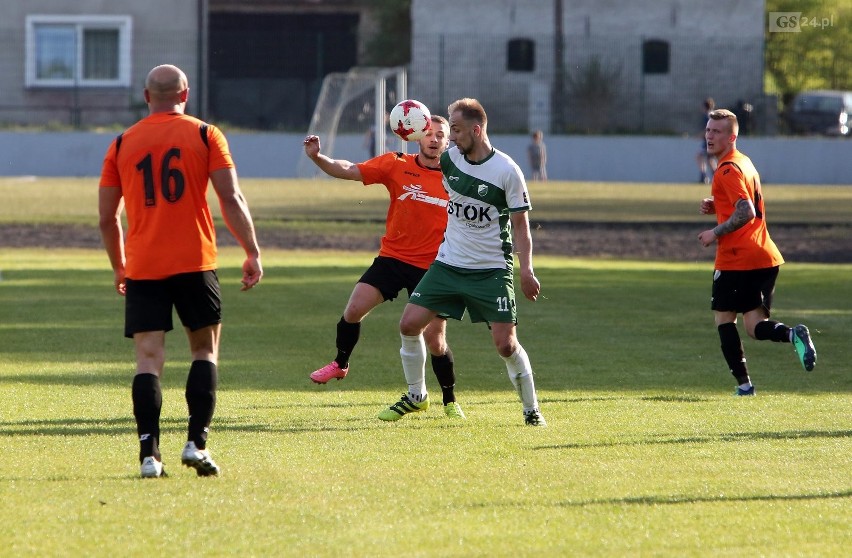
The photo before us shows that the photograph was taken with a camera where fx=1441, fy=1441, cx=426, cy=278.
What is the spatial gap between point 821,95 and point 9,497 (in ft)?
149

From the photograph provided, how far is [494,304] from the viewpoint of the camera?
8.37m

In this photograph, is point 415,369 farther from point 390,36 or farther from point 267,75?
point 390,36

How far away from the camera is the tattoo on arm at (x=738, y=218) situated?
9711 millimetres

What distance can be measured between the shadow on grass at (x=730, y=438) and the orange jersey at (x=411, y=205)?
2.07 metres

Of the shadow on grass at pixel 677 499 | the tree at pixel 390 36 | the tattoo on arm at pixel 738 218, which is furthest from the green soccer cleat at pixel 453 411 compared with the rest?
the tree at pixel 390 36

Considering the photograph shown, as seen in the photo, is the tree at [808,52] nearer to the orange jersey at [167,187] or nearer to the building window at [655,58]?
the building window at [655,58]

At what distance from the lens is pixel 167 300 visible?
22.1 ft

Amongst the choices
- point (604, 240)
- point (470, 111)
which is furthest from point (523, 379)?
point (604, 240)

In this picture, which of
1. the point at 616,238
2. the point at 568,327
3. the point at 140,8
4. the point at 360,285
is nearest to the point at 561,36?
the point at 140,8

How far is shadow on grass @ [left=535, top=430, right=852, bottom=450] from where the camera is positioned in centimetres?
781

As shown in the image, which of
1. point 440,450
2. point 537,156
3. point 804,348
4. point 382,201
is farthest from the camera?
point 537,156

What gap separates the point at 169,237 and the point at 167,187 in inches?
9.0

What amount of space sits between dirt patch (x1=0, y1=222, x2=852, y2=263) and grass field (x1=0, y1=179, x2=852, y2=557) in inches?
415

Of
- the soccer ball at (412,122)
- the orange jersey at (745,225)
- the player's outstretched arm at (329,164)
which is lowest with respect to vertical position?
the orange jersey at (745,225)
